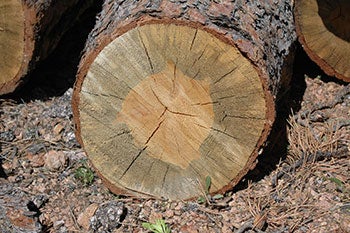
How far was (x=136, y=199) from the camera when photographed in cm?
315

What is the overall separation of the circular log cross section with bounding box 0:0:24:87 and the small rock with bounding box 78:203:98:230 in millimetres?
982

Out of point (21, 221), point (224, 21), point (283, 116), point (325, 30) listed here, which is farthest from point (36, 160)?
point (325, 30)

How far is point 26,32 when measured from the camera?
→ 133 inches

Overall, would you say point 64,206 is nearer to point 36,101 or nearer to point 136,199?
point 136,199

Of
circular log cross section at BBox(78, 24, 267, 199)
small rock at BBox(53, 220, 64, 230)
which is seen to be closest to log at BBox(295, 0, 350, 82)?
circular log cross section at BBox(78, 24, 267, 199)

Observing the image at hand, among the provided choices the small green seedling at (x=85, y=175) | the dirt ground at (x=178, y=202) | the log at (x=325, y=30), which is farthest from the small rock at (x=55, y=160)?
the log at (x=325, y=30)

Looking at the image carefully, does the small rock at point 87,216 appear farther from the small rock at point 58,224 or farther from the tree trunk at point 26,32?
the tree trunk at point 26,32

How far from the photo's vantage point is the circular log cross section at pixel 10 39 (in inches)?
131

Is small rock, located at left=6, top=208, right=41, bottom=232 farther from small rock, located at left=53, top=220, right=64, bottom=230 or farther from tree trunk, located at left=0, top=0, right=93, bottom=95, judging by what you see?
tree trunk, located at left=0, top=0, right=93, bottom=95

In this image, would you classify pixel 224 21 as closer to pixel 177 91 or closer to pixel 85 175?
pixel 177 91

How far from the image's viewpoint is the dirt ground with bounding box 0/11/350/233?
3047 mm

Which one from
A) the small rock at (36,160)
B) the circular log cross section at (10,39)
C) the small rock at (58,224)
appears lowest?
the small rock at (58,224)

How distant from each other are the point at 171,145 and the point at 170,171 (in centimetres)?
15

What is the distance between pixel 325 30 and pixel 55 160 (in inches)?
72.3
